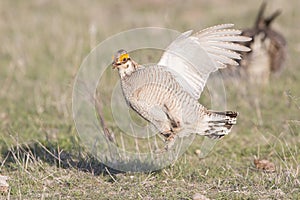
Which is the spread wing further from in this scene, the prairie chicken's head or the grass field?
the grass field

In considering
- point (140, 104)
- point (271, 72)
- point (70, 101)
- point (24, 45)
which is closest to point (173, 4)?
point (24, 45)

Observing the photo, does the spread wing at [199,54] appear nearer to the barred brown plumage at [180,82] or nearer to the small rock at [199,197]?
the barred brown plumage at [180,82]

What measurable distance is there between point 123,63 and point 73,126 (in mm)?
2309

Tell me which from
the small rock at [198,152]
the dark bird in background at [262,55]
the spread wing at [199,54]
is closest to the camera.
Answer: the spread wing at [199,54]

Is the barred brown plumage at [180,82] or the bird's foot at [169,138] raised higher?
the barred brown plumage at [180,82]

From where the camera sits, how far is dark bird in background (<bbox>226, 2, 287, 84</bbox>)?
8383mm

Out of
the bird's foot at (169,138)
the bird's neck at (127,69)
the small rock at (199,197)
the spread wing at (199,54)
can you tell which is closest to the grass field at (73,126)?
the small rock at (199,197)

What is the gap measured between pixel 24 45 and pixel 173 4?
4.73 m

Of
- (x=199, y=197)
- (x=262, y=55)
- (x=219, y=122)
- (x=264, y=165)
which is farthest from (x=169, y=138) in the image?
(x=262, y=55)

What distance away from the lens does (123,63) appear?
4.33 metres

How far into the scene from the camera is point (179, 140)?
5383mm

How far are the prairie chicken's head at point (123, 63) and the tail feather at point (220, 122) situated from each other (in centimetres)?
67

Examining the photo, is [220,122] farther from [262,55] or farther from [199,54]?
[262,55]

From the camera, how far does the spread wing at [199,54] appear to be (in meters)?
4.44
